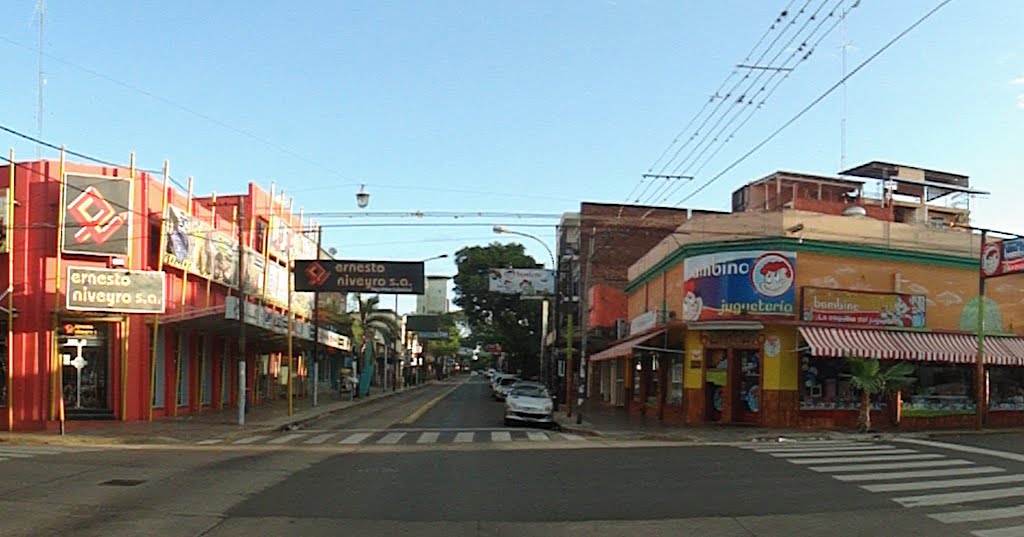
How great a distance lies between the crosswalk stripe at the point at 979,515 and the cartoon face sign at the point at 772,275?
16688 mm

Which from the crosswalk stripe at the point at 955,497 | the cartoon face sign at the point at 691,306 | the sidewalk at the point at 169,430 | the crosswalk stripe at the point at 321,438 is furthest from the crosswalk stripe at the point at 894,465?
the sidewalk at the point at 169,430

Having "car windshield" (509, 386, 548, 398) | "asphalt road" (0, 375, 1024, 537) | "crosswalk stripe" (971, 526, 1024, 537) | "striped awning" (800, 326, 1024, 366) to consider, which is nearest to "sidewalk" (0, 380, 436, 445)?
"asphalt road" (0, 375, 1024, 537)

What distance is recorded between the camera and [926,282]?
30.9m

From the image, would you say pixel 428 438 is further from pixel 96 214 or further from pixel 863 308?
pixel 863 308

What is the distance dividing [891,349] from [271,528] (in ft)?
74.3

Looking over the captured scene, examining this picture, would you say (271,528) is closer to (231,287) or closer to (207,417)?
(207,417)

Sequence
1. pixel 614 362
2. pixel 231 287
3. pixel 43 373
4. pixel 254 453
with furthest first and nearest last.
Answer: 1. pixel 614 362
2. pixel 231 287
3. pixel 43 373
4. pixel 254 453

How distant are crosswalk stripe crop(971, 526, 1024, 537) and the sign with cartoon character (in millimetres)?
18062

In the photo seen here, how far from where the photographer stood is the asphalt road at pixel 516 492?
11516 mm

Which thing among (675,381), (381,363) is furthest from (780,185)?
(381,363)

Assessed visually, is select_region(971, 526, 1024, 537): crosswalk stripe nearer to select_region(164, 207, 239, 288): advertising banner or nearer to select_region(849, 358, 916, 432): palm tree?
select_region(849, 358, 916, 432): palm tree

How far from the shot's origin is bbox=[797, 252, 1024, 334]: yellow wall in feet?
97.5

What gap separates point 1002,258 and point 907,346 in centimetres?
380

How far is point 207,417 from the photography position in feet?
113
